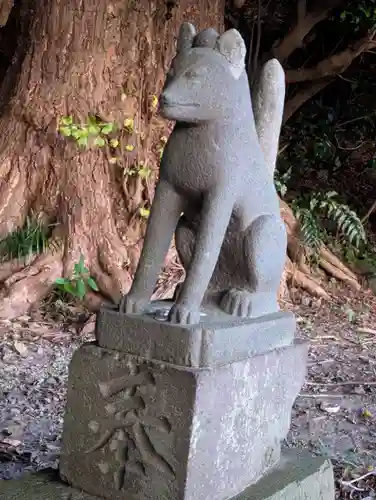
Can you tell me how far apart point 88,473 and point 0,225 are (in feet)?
9.92

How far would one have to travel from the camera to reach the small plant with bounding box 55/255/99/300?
13.7 ft

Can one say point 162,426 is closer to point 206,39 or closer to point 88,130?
point 206,39

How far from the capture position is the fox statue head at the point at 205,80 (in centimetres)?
154

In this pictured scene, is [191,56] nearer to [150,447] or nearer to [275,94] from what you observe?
[275,94]

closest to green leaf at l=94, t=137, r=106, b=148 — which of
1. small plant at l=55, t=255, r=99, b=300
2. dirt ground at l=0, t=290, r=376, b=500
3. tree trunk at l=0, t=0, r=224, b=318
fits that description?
tree trunk at l=0, t=0, r=224, b=318

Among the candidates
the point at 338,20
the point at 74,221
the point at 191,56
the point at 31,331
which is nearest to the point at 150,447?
the point at 191,56

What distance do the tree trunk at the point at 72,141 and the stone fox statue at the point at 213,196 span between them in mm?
2567

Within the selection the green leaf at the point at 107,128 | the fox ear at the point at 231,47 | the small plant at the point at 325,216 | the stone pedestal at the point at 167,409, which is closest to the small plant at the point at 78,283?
the green leaf at the point at 107,128

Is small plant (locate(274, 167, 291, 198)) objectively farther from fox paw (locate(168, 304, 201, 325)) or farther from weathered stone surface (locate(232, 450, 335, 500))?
fox paw (locate(168, 304, 201, 325))

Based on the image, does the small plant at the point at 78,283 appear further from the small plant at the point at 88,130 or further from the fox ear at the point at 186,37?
the fox ear at the point at 186,37

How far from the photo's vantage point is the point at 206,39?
1.63 metres

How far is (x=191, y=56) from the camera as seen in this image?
1.57 metres

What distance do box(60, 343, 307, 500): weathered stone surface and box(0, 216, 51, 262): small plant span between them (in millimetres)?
2782

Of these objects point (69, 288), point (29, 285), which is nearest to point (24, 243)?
point (29, 285)
